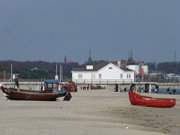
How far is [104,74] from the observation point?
422 feet

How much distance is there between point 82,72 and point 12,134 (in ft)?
366

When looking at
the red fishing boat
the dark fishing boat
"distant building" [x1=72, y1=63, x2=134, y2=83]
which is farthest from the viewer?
"distant building" [x1=72, y1=63, x2=134, y2=83]

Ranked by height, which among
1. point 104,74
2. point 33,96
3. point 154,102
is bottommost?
point 154,102

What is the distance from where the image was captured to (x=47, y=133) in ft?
69.2

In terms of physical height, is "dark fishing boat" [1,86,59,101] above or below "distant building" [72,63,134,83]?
below

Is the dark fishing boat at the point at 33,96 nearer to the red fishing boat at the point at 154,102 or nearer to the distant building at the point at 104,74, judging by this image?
the red fishing boat at the point at 154,102

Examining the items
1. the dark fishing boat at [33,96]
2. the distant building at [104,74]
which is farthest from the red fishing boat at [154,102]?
the distant building at [104,74]

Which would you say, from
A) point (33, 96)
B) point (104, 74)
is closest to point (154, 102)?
point (33, 96)

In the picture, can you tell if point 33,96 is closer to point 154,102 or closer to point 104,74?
point 154,102

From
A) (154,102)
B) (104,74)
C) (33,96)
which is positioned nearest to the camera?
(154,102)

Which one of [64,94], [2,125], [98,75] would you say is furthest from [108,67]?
[2,125]

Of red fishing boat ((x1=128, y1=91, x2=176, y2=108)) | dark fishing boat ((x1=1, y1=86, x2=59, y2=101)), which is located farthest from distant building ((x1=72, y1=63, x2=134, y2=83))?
red fishing boat ((x1=128, y1=91, x2=176, y2=108))

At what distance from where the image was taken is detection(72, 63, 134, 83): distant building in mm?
128375

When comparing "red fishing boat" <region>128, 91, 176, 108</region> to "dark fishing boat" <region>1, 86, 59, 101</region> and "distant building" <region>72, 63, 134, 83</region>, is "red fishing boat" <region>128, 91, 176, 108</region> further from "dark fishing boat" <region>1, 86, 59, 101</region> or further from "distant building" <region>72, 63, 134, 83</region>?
"distant building" <region>72, 63, 134, 83</region>
